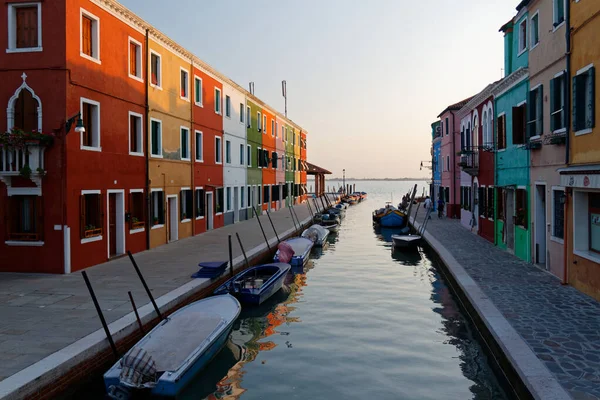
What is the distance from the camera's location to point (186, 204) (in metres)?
24.7

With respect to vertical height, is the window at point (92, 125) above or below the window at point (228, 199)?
above

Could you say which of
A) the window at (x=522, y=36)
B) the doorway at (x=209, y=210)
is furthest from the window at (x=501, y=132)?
the doorway at (x=209, y=210)

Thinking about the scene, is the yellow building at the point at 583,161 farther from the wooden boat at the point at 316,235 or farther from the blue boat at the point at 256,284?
the wooden boat at the point at 316,235

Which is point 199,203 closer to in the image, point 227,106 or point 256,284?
point 227,106

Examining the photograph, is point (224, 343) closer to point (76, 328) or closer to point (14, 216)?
point (76, 328)

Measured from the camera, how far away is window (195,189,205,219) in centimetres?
2600

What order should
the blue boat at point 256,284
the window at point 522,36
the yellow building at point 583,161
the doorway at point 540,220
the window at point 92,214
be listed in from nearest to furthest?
the yellow building at point 583,161 → the blue boat at point 256,284 → the doorway at point 540,220 → the window at point 92,214 → the window at point 522,36

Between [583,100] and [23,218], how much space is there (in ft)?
51.2

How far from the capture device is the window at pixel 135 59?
1911 cm

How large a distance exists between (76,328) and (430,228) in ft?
76.6

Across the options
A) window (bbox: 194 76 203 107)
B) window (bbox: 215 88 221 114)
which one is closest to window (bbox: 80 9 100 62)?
window (bbox: 194 76 203 107)

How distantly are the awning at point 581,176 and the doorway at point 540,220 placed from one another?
2.67m

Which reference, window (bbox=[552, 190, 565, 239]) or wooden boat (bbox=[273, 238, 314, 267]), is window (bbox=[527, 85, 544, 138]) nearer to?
window (bbox=[552, 190, 565, 239])

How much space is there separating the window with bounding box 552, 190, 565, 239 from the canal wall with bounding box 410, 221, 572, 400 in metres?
2.59
